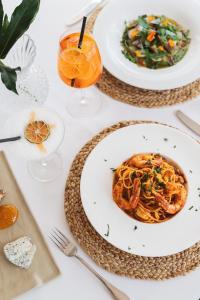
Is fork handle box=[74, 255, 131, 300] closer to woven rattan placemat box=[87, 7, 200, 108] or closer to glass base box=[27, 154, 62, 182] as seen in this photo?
glass base box=[27, 154, 62, 182]

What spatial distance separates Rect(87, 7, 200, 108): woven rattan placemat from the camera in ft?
4.91

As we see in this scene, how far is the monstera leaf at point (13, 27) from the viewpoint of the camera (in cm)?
123

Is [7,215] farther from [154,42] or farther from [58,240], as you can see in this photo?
[154,42]

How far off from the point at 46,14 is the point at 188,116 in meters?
0.69

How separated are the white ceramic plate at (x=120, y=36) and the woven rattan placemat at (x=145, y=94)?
2.1 inches

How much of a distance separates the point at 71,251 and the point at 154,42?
2.58 feet

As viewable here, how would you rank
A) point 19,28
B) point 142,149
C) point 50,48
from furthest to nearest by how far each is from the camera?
point 50,48
point 142,149
point 19,28

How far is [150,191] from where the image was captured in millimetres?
1292

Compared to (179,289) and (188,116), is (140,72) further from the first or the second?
(179,289)

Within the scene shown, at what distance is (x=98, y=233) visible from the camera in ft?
4.27

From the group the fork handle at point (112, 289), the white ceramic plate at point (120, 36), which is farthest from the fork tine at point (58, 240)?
the white ceramic plate at point (120, 36)

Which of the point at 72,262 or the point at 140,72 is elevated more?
the point at 140,72

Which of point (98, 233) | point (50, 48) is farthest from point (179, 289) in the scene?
point (50, 48)

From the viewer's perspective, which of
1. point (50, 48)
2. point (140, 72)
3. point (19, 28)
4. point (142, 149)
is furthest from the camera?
point (50, 48)
